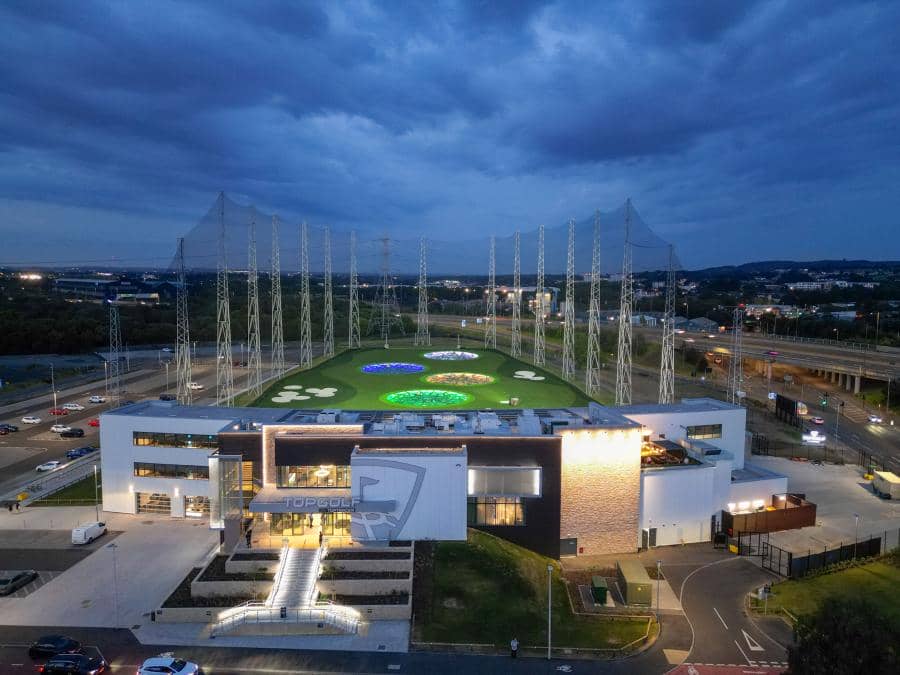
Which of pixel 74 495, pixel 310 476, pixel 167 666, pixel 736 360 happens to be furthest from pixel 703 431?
pixel 74 495

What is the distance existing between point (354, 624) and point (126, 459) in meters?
17.6

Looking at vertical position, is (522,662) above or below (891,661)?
below

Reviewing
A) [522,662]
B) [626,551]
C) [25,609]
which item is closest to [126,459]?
[25,609]

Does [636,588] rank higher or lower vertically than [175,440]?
lower

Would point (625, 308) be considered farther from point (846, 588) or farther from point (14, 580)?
point (14, 580)

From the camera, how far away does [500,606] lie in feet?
68.1

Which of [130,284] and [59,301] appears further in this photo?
[59,301]

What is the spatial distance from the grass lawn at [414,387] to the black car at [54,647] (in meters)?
22.9

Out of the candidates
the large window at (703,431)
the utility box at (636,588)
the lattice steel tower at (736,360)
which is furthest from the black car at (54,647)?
the lattice steel tower at (736,360)

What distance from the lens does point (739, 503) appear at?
29.5 metres

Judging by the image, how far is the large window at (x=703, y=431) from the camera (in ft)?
108

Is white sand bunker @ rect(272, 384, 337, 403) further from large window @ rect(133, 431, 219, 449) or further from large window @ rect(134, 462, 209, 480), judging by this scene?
large window @ rect(134, 462, 209, 480)

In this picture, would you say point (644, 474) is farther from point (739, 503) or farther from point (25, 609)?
point (25, 609)

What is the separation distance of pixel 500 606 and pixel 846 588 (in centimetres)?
1432
